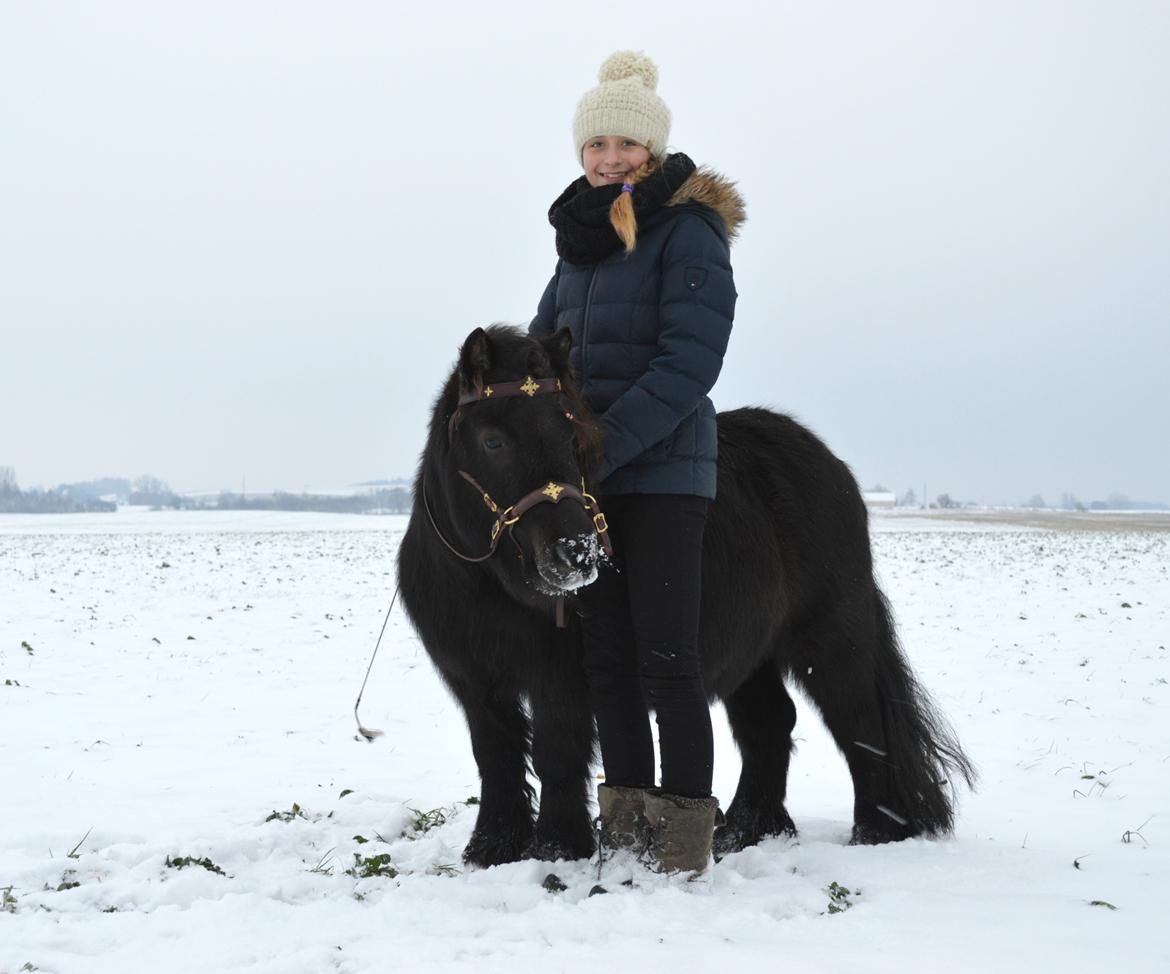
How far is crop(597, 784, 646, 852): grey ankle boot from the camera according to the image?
10.8ft

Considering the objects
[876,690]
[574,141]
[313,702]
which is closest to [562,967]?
[876,690]

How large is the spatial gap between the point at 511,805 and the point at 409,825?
0.79 m

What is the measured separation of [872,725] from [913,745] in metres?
0.24

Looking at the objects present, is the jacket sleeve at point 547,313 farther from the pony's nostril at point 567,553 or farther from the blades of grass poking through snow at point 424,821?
the blades of grass poking through snow at point 424,821

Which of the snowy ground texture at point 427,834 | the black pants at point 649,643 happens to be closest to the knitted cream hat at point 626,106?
the black pants at point 649,643

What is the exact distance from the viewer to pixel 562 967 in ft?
8.13

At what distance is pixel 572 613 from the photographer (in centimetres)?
336

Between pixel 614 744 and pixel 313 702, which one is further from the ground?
pixel 614 744

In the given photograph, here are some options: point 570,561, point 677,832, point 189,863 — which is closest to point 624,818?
point 677,832

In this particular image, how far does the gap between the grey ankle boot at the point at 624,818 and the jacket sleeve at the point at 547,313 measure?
5.91 ft

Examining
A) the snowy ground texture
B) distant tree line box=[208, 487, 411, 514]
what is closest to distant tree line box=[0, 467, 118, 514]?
distant tree line box=[208, 487, 411, 514]

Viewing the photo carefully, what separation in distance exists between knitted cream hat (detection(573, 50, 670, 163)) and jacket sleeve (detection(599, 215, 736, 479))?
471mm

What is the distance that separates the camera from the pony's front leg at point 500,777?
140 inches

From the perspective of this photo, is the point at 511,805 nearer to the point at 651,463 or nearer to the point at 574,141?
the point at 651,463
